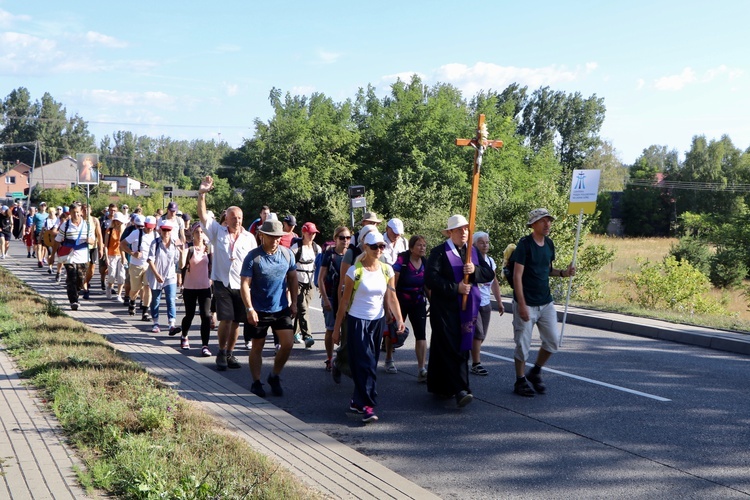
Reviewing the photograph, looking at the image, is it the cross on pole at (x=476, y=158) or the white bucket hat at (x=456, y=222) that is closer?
the cross on pole at (x=476, y=158)

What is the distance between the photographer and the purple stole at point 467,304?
23.6 feet

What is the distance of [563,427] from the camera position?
6.60 m

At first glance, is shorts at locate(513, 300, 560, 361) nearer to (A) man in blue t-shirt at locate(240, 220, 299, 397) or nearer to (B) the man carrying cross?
(B) the man carrying cross

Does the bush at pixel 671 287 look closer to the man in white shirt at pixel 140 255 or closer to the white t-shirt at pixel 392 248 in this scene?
the white t-shirt at pixel 392 248

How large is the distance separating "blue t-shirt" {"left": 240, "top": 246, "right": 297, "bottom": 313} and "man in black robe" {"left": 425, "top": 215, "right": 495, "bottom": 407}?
1479 mm

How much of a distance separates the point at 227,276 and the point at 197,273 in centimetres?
145

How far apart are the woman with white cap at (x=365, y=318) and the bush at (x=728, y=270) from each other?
38758 millimetres

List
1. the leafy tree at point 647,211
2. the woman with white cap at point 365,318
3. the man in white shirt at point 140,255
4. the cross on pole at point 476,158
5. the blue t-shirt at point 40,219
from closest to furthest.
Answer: the woman with white cap at point 365,318
the cross on pole at point 476,158
the man in white shirt at point 140,255
the blue t-shirt at point 40,219
the leafy tree at point 647,211

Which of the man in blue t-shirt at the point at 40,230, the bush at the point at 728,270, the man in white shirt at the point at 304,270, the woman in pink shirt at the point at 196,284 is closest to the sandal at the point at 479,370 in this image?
the man in white shirt at the point at 304,270

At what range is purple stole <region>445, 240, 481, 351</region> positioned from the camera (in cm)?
720

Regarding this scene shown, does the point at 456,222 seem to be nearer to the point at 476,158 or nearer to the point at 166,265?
the point at 476,158

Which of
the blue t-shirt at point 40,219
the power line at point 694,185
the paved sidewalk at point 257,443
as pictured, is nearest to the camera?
the paved sidewalk at point 257,443

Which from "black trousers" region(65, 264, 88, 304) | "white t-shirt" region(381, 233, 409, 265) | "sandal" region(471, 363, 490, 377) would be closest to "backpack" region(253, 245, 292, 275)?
"white t-shirt" region(381, 233, 409, 265)

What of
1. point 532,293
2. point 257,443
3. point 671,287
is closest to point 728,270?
point 671,287
